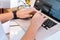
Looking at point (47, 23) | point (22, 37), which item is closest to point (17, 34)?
point (22, 37)

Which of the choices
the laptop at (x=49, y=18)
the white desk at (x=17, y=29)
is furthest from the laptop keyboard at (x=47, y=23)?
the white desk at (x=17, y=29)

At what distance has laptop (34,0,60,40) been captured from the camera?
85cm

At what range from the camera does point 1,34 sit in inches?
36.5

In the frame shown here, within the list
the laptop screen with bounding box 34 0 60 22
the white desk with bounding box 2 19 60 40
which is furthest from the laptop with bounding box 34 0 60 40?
the white desk with bounding box 2 19 60 40

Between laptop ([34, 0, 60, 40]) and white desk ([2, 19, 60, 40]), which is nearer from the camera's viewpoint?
laptop ([34, 0, 60, 40])

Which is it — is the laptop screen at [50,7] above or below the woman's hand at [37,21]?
above

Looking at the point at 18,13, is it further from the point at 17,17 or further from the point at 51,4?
the point at 51,4

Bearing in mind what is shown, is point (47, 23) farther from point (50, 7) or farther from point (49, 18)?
point (50, 7)

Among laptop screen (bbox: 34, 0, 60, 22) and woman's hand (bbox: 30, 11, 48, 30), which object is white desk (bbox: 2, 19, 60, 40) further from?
laptop screen (bbox: 34, 0, 60, 22)

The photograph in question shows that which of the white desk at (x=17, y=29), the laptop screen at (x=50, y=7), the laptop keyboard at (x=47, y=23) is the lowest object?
the white desk at (x=17, y=29)

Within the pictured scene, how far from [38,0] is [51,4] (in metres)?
0.23

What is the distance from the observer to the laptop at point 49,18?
849 millimetres

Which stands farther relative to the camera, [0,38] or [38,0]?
[38,0]

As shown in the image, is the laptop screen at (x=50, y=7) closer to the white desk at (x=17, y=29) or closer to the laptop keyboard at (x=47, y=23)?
the laptop keyboard at (x=47, y=23)
